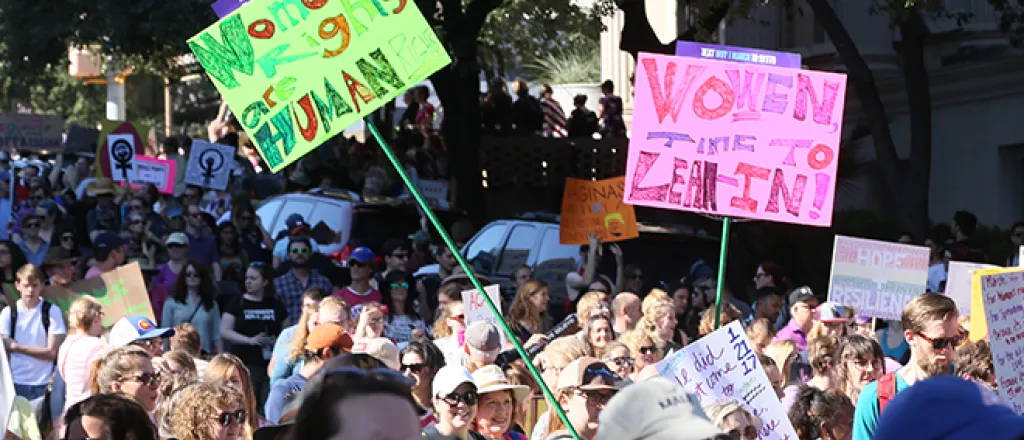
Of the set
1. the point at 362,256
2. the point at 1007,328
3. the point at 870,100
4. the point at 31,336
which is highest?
the point at 870,100

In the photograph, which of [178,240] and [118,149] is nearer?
[178,240]

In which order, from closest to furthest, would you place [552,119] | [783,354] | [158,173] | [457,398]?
[457,398], [783,354], [158,173], [552,119]

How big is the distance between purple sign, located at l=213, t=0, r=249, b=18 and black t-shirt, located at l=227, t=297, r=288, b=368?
14.6 feet

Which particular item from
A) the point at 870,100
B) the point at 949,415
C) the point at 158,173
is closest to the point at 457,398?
the point at 949,415

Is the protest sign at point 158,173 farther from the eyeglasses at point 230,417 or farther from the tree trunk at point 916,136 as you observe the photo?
the eyeglasses at point 230,417

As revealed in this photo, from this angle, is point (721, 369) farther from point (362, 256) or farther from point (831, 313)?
point (362, 256)

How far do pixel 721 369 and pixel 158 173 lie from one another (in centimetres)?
1259

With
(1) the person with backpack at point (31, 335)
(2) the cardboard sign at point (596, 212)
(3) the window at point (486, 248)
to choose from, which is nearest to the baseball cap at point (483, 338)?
(1) the person with backpack at point (31, 335)

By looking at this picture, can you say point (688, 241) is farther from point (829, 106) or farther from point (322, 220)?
point (829, 106)

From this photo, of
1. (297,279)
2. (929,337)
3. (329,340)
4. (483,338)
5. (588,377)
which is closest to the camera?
(588,377)

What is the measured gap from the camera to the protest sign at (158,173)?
60.9 ft

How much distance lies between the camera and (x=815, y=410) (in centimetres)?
687

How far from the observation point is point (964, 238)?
52.2ft

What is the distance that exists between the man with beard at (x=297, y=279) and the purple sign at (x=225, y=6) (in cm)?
536
